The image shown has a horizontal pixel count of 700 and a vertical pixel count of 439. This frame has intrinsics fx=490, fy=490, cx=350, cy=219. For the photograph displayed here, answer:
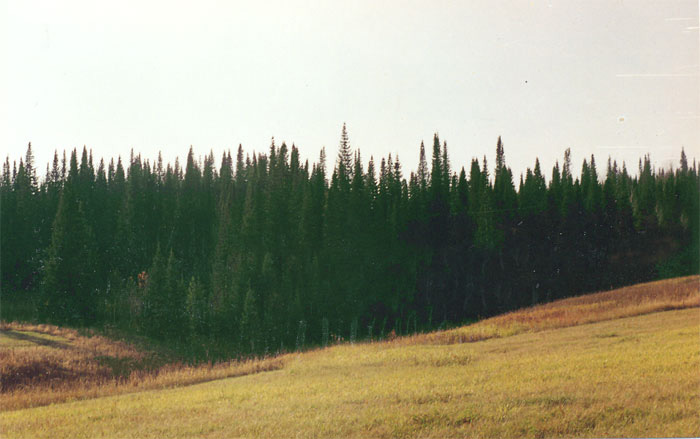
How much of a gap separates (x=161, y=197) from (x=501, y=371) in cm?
2832

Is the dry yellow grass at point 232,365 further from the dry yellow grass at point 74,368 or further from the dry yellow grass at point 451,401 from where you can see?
the dry yellow grass at point 451,401

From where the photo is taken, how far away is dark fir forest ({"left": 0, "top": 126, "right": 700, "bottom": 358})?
62.6ft

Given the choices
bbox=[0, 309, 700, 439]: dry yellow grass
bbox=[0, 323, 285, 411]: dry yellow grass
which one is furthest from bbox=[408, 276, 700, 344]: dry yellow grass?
bbox=[0, 323, 285, 411]: dry yellow grass

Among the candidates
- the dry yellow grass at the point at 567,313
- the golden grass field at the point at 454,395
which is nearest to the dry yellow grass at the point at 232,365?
the dry yellow grass at the point at 567,313

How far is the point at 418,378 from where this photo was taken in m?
14.9

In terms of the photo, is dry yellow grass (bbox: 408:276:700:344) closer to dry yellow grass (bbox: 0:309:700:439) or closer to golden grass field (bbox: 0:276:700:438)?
golden grass field (bbox: 0:276:700:438)

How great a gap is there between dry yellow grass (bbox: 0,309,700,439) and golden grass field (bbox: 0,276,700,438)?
0.03 metres

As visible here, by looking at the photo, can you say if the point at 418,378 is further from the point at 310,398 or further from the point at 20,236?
the point at 20,236

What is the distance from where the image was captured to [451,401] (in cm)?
1268

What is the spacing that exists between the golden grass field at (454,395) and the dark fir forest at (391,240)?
2.49 meters

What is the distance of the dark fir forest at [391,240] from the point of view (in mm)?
19094

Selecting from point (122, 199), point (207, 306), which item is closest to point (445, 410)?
point (207, 306)

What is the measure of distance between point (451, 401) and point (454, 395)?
0.41 metres

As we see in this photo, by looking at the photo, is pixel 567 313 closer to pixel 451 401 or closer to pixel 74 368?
pixel 451 401
